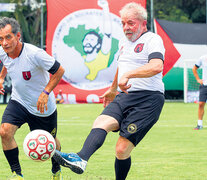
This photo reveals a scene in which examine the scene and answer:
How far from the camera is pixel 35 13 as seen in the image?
3722cm

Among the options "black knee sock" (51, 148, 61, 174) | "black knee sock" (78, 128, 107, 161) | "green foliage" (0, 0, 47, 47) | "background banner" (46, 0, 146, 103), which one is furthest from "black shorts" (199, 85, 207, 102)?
"green foliage" (0, 0, 47, 47)

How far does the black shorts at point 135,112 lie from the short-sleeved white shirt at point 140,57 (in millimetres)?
80

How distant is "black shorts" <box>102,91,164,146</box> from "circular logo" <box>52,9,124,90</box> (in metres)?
18.8

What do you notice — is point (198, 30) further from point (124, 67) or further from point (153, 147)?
point (124, 67)

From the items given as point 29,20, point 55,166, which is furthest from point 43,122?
point 29,20

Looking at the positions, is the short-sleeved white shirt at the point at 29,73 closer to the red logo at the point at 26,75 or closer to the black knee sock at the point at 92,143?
the red logo at the point at 26,75

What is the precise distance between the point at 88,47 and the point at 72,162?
2008 centimetres

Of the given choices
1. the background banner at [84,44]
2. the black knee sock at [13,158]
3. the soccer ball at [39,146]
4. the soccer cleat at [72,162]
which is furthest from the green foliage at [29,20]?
the soccer cleat at [72,162]

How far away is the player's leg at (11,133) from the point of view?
20.3 feet

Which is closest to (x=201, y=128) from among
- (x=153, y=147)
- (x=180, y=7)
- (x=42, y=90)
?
(x=153, y=147)

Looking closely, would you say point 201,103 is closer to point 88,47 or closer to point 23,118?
point 23,118

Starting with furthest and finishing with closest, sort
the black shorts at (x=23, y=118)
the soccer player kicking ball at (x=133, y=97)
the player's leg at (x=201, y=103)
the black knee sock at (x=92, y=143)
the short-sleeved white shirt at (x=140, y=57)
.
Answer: the player's leg at (x=201, y=103) < the black shorts at (x=23, y=118) < the short-sleeved white shirt at (x=140, y=57) < the soccer player kicking ball at (x=133, y=97) < the black knee sock at (x=92, y=143)

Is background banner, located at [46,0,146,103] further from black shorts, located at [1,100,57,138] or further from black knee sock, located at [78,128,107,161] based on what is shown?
black knee sock, located at [78,128,107,161]

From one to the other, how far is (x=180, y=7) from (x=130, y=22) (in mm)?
36641
